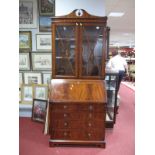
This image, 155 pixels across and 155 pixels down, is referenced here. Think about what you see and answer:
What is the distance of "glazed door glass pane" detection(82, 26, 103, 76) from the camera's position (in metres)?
3.58

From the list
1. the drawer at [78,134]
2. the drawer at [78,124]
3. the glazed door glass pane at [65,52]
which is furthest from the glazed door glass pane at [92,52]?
the drawer at [78,134]

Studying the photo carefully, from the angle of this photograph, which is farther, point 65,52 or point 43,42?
point 43,42

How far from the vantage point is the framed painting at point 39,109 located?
4.71 meters

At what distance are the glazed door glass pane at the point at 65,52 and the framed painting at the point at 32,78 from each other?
140 centimetres

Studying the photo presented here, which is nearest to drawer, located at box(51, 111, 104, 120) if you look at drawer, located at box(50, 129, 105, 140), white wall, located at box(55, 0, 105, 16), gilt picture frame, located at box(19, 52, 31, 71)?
drawer, located at box(50, 129, 105, 140)

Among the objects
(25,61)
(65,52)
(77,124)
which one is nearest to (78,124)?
(77,124)

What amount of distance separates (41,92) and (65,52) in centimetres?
156

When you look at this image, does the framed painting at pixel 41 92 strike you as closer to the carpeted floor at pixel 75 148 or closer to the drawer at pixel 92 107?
the carpeted floor at pixel 75 148

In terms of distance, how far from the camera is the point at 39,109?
477cm

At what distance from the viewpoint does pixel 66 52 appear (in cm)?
360

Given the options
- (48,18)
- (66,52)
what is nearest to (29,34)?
(48,18)

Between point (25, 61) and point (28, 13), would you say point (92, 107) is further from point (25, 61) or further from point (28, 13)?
point (28, 13)
